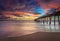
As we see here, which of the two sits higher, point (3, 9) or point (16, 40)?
point (3, 9)

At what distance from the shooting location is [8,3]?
598 centimetres

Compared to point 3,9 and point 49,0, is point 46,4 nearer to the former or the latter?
point 49,0

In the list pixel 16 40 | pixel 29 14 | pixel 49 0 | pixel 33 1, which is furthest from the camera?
pixel 29 14

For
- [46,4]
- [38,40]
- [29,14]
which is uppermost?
[46,4]

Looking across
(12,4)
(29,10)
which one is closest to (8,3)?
(12,4)

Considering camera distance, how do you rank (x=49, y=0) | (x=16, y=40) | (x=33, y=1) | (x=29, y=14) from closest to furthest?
(x=16, y=40) → (x=33, y=1) → (x=49, y=0) → (x=29, y=14)

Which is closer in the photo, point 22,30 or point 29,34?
point 29,34

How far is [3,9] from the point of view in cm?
623

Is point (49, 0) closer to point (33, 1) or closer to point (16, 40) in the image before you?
point (33, 1)

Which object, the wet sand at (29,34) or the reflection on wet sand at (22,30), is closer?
the wet sand at (29,34)

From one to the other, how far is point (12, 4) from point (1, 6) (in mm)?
542

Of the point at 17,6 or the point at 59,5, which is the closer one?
the point at 59,5

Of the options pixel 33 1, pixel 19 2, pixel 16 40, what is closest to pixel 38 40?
pixel 16 40

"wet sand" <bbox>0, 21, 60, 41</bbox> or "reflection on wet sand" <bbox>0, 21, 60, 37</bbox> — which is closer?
"wet sand" <bbox>0, 21, 60, 41</bbox>
